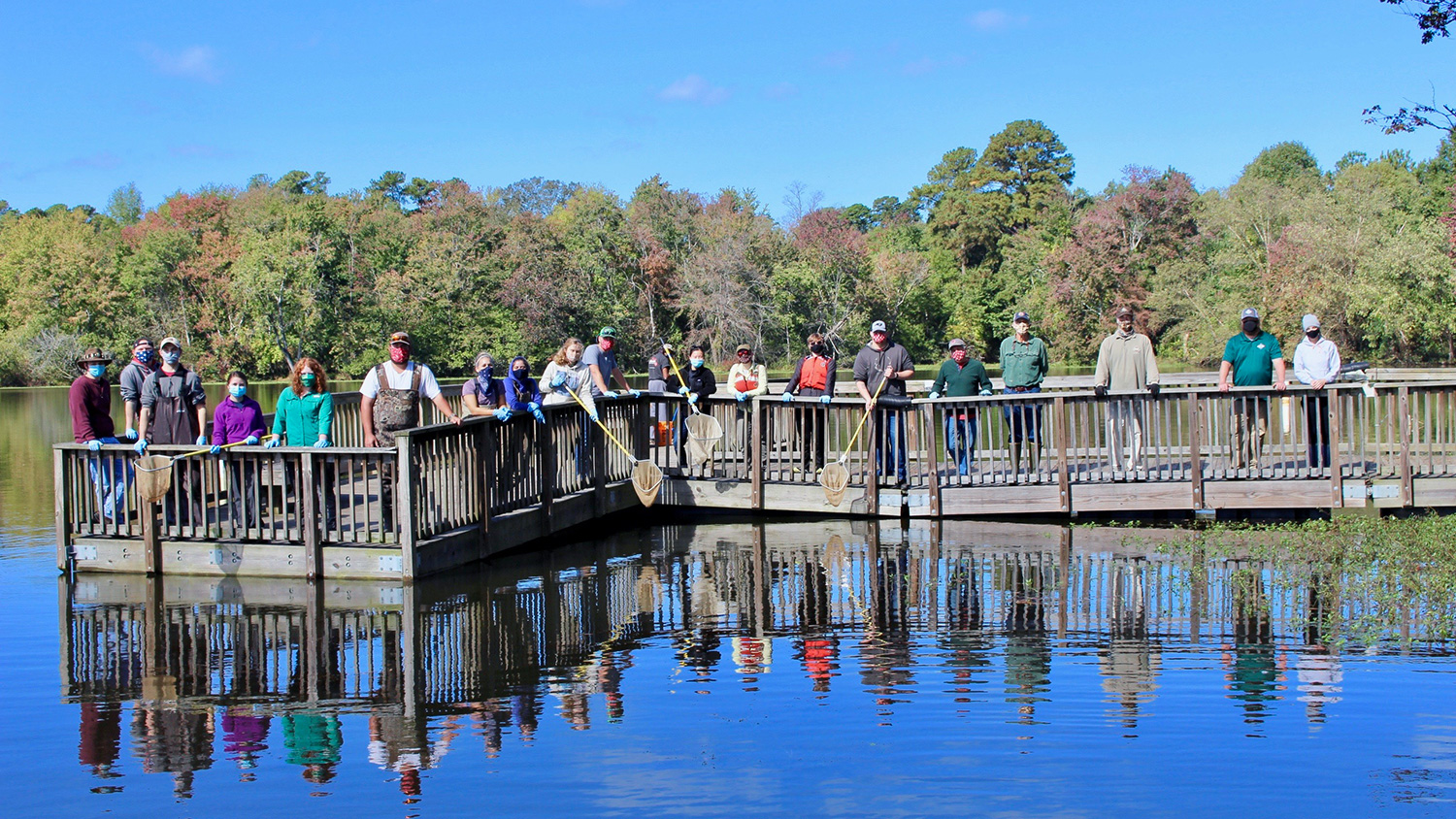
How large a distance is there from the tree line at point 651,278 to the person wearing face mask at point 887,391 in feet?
122

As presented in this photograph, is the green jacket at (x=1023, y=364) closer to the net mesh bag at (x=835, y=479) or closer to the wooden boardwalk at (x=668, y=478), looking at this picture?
the wooden boardwalk at (x=668, y=478)

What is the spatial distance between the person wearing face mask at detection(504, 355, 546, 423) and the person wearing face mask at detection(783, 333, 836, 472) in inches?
111

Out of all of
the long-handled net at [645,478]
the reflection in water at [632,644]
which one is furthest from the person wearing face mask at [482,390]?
the reflection in water at [632,644]

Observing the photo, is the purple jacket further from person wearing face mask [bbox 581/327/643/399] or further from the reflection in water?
person wearing face mask [bbox 581/327/643/399]

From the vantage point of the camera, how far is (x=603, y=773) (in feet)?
19.3

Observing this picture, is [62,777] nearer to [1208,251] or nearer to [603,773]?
[603,773]

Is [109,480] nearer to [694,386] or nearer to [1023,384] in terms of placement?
[694,386]

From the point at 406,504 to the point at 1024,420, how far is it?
21.0 ft

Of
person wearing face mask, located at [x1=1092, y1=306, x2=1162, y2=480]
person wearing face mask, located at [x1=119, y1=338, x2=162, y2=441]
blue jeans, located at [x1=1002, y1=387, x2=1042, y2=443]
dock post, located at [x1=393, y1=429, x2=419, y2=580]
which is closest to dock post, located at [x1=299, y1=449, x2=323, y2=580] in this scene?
dock post, located at [x1=393, y1=429, x2=419, y2=580]

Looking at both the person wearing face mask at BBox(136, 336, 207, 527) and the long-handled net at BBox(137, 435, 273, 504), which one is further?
the person wearing face mask at BBox(136, 336, 207, 527)

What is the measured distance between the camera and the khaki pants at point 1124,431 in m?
12.7

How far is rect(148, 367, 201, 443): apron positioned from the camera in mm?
11562

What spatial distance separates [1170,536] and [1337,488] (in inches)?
73.0

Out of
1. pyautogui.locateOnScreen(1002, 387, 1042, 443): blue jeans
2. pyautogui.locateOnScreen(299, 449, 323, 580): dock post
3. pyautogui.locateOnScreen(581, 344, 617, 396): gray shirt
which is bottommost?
pyautogui.locateOnScreen(299, 449, 323, 580): dock post
